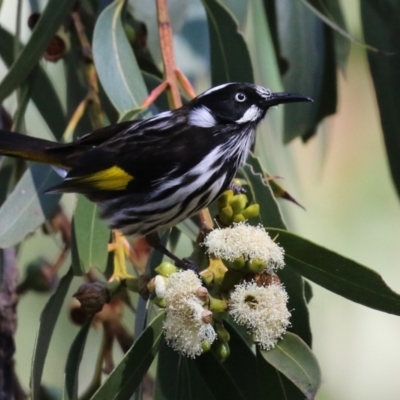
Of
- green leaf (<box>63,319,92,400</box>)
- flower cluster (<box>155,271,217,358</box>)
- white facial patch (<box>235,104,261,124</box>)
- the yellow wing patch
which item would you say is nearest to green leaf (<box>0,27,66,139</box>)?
the yellow wing patch

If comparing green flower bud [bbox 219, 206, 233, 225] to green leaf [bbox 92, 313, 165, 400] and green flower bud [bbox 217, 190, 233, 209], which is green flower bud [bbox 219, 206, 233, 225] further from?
green leaf [bbox 92, 313, 165, 400]

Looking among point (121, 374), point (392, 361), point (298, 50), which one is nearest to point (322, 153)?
point (298, 50)

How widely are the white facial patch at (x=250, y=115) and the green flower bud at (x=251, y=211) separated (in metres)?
0.33

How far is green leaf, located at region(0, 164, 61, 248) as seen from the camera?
57.1 inches

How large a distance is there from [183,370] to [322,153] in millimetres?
1089

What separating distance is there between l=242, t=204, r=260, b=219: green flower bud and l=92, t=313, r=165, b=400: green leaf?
0.22 metres

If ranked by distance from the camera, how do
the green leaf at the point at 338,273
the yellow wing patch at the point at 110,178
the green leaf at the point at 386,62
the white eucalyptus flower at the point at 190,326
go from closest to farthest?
the white eucalyptus flower at the point at 190,326 < the green leaf at the point at 338,273 < the yellow wing patch at the point at 110,178 < the green leaf at the point at 386,62

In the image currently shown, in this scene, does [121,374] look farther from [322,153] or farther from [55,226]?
[322,153]

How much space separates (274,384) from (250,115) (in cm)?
56

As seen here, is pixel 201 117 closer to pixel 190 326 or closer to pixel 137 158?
pixel 137 158

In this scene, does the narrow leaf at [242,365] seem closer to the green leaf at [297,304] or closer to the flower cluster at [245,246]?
the green leaf at [297,304]

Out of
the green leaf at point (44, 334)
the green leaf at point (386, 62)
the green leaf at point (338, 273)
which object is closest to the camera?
the green leaf at point (338, 273)

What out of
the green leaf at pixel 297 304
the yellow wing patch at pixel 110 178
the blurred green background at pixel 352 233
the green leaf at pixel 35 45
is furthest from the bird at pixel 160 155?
the blurred green background at pixel 352 233

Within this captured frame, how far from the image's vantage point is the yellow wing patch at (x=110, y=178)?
5.05ft
